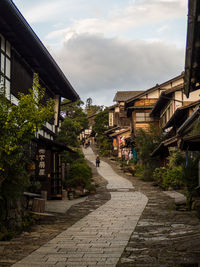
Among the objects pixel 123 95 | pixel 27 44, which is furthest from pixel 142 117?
pixel 27 44

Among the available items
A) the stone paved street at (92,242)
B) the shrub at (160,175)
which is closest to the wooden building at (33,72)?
the stone paved street at (92,242)

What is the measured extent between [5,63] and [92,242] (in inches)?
282

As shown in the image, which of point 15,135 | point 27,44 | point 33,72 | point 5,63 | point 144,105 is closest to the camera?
point 15,135

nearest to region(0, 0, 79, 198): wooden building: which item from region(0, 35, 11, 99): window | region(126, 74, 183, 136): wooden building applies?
region(0, 35, 11, 99): window

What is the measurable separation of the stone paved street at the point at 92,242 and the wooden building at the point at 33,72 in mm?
3240

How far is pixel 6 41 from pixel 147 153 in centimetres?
2052

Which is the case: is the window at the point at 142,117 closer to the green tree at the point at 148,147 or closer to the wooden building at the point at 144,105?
the wooden building at the point at 144,105

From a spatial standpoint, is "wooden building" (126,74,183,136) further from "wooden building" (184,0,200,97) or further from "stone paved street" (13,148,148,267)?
"wooden building" (184,0,200,97)

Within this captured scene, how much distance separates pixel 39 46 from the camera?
14.0 m

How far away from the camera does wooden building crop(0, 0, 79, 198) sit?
12.6 metres

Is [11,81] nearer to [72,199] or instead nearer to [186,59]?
[186,59]

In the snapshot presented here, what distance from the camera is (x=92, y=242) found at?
9352mm

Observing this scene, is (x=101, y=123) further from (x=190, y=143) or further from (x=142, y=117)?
(x=190, y=143)

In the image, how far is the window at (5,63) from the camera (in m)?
12.9
